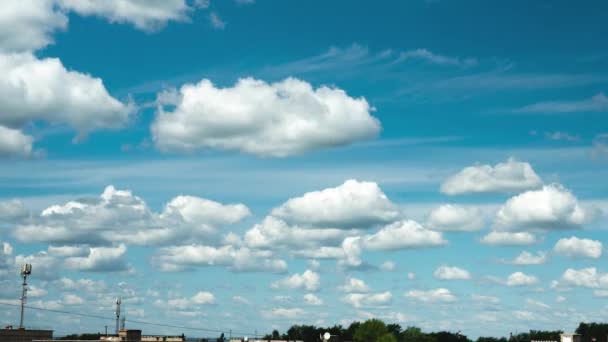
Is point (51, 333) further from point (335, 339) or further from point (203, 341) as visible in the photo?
point (335, 339)

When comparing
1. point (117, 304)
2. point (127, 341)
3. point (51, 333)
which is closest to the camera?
point (127, 341)

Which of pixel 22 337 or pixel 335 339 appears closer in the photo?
pixel 22 337

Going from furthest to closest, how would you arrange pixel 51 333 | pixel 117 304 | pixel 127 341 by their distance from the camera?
pixel 117 304 < pixel 51 333 < pixel 127 341

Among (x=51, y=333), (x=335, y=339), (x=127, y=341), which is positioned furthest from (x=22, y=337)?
(x=335, y=339)

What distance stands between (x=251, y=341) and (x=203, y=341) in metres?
11.3

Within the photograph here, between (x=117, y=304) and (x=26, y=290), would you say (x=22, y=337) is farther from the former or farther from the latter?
(x=117, y=304)

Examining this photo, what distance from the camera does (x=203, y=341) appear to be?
192875mm

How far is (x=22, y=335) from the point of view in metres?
144

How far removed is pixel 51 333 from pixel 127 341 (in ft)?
63.7

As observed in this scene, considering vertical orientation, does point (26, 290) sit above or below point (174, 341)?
above

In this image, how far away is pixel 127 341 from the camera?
457 ft

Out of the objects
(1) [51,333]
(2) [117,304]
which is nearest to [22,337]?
(1) [51,333]

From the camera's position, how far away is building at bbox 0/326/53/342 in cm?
14000

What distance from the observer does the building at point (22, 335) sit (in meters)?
140
